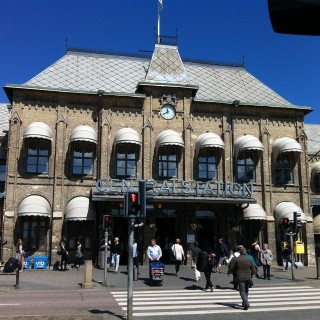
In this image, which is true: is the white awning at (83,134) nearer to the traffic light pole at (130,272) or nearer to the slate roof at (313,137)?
the traffic light pole at (130,272)

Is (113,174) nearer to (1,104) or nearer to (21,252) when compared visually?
(21,252)

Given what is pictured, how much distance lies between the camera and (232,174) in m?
28.8

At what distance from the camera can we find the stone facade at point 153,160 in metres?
25.9

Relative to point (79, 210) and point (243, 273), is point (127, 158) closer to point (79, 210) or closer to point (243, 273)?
point (79, 210)

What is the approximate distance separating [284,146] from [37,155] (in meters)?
16.8

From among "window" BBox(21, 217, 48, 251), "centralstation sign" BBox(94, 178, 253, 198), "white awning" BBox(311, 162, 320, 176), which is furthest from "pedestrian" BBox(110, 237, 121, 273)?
"white awning" BBox(311, 162, 320, 176)

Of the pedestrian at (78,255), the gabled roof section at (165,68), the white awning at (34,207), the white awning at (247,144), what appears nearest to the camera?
the pedestrian at (78,255)

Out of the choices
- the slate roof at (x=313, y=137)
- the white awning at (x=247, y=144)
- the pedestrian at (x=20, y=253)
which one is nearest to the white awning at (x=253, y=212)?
the white awning at (x=247, y=144)

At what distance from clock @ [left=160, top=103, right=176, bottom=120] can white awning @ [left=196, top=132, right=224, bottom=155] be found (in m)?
2.54

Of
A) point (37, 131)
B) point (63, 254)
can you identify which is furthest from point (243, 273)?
point (37, 131)

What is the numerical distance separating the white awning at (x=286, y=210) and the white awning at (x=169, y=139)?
8.16 metres

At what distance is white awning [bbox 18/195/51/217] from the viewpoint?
958 inches

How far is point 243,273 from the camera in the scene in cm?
1198

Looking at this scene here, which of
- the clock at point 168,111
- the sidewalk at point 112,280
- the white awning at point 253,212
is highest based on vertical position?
the clock at point 168,111
